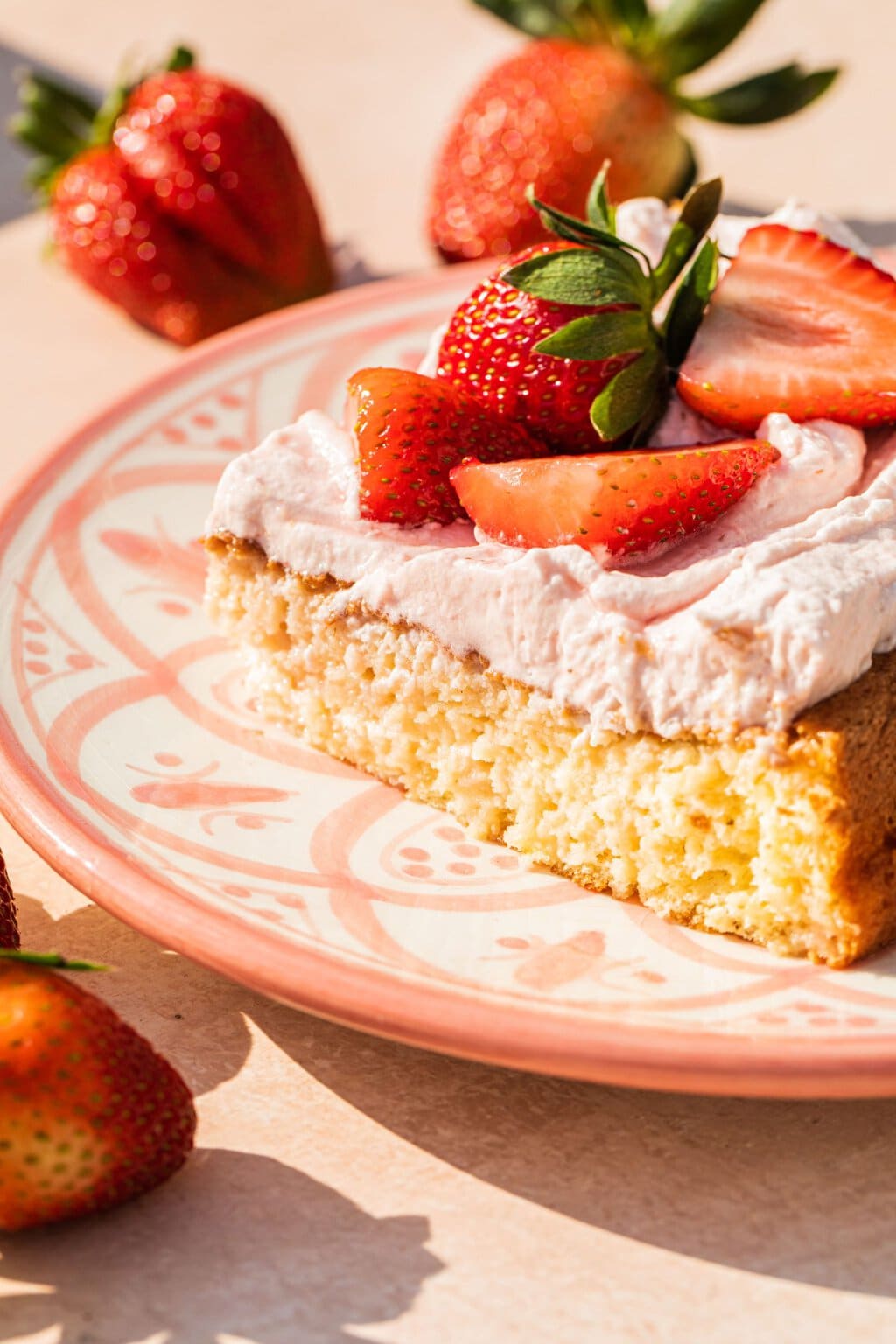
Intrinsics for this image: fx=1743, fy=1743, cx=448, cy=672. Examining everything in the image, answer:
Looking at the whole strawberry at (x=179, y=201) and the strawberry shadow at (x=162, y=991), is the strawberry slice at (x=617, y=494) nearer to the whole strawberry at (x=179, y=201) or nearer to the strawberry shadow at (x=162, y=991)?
the strawberry shadow at (x=162, y=991)

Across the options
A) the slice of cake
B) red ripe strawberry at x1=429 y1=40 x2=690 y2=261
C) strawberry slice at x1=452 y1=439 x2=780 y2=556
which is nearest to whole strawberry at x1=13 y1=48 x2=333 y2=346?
red ripe strawberry at x1=429 y1=40 x2=690 y2=261

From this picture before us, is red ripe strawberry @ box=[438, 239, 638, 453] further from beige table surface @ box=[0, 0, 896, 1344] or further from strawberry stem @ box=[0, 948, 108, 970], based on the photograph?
strawberry stem @ box=[0, 948, 108, 970]

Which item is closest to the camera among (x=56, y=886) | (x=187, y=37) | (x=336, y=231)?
(x=56, y=886)

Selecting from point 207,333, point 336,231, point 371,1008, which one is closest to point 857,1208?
point 371,1008

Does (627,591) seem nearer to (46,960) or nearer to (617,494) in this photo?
(617,494)

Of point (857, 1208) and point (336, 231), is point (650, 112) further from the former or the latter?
point (857, 1208)

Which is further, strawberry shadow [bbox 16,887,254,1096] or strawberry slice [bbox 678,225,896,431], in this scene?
strawberry slice [bbox 678,225,896,431]

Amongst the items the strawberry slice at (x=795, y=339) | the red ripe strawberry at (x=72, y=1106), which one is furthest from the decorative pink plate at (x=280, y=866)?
the strawberry slice at (x=795, y=339)

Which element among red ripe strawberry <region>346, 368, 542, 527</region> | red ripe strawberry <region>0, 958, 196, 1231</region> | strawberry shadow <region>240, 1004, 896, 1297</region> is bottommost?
strawberry shadow <region>240, 1004, 896, 1297</region>
